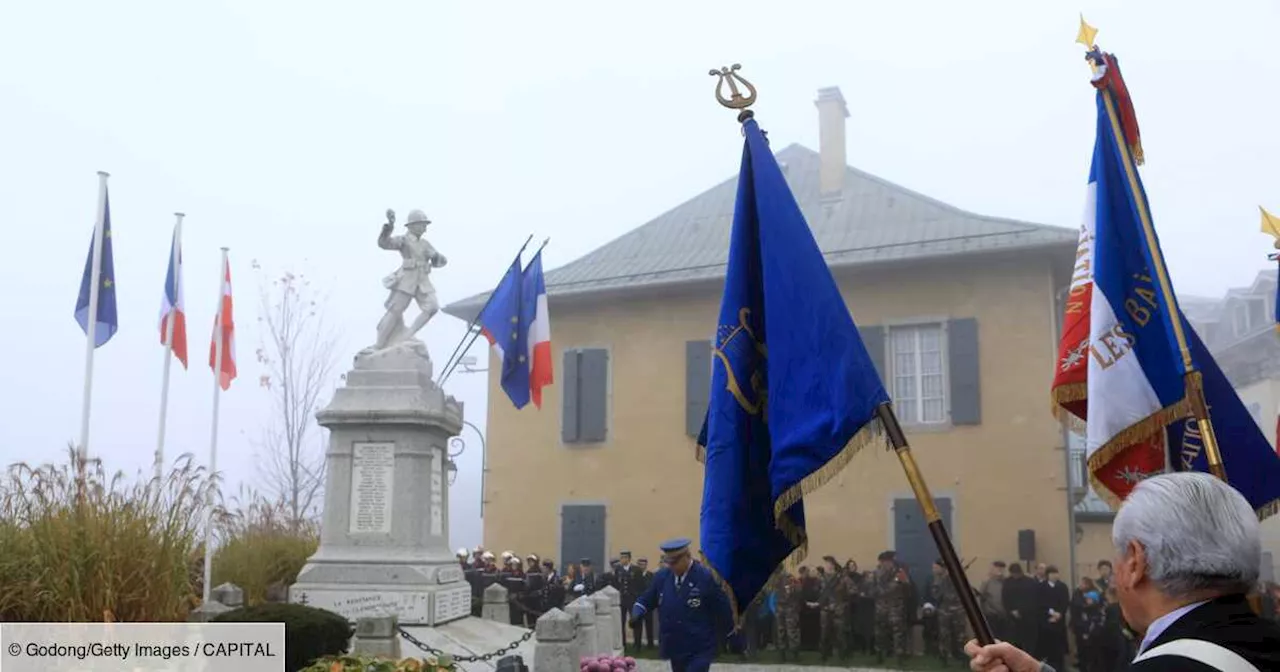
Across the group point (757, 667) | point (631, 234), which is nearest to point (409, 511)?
point (757, 667)

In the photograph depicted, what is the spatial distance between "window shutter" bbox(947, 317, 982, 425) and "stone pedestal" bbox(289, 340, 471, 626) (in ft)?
35.8

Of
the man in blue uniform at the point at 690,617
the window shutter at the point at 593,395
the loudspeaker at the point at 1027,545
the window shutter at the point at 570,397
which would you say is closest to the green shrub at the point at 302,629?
the man in blue uniform at the point at 690,617

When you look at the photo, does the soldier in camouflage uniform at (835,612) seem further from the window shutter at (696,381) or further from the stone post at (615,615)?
the window shutter at (696,381)

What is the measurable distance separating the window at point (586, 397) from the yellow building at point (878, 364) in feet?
0.12

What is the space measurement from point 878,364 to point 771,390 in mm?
16443

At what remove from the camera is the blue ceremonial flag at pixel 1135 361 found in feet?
15.6

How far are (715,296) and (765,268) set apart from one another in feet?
57.3

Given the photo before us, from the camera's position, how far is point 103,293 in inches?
522

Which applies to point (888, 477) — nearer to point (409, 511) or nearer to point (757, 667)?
point (757, 667)

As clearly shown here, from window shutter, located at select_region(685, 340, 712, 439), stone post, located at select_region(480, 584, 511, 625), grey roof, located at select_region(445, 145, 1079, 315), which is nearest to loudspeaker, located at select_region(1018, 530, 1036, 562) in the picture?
grey roof, located at select_region(445, 145, 1079, 315)

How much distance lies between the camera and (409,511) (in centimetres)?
1098

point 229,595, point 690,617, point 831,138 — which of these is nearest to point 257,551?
point 229,595

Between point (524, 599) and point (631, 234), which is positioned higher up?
point (631, 234)

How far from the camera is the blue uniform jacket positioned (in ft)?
28.1
